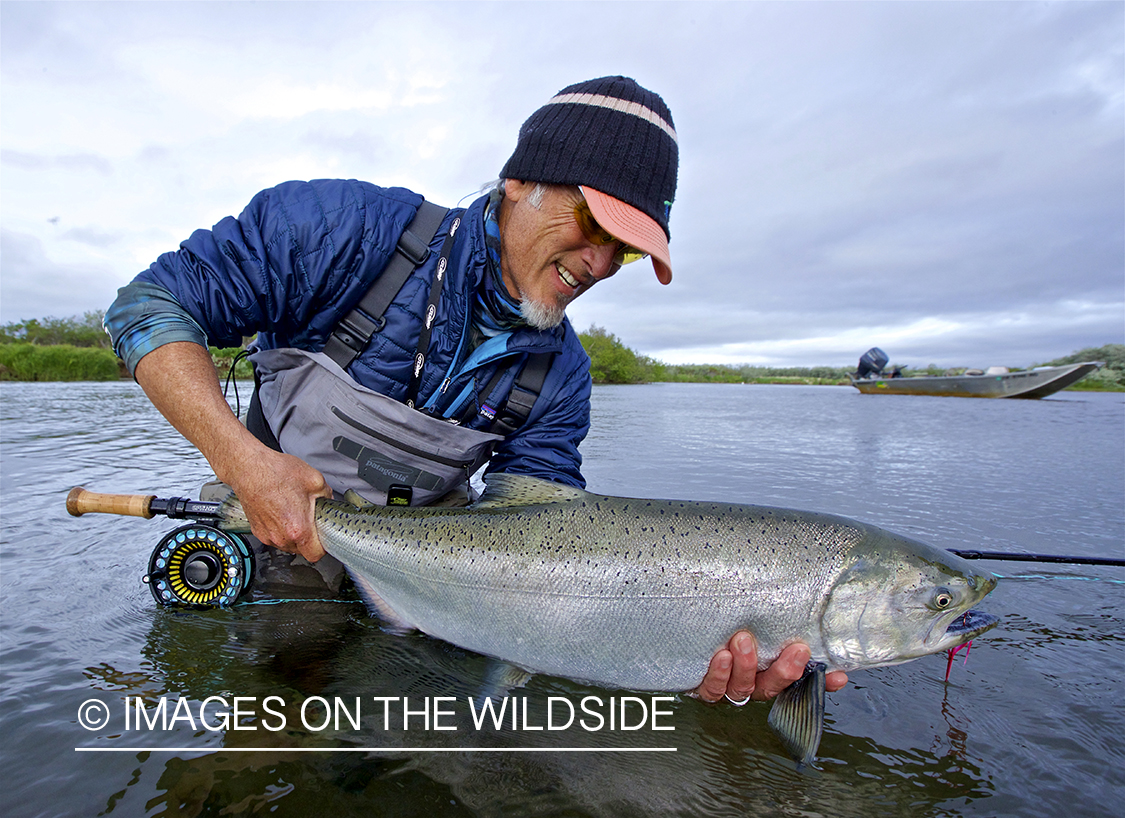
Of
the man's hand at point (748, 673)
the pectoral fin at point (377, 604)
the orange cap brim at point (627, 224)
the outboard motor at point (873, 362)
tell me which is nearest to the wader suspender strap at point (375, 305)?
the orange cap brim at point (627, 224)

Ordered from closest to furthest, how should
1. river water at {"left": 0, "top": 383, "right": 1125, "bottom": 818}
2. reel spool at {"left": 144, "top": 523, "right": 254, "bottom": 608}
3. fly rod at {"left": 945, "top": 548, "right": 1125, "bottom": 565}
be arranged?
river water at {"left": 0, "top": 383, "right": 1125, "bottom": 818} < reel spool at {"left": 144, "top": 523, "right": 254, "bottom": 608} < fly rod at {"left": 945, "top": 548, "right": 1125, "bottom": 565}

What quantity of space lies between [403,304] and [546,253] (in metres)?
0.74

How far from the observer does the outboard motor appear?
134 feet

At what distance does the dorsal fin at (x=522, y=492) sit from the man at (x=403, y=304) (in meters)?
0.47

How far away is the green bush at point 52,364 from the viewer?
1232 inches

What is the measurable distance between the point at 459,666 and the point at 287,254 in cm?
208

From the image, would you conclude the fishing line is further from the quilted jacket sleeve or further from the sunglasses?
the quilted jacket sleeve

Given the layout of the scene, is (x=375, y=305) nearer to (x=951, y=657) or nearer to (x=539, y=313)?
(x=539, y=313)

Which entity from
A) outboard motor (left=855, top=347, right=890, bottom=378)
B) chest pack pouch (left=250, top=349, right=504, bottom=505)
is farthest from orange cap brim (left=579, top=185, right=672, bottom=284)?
outboard motor (left=855, top=347, right=890, bottom=378)

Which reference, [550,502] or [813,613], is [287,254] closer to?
[550,502]

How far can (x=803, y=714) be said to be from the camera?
6.82ft

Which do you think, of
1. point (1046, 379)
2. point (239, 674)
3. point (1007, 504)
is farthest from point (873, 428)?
point (1046, 379)

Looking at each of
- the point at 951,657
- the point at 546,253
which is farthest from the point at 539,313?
the point at 951,657

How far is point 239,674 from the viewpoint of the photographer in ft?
8.29
